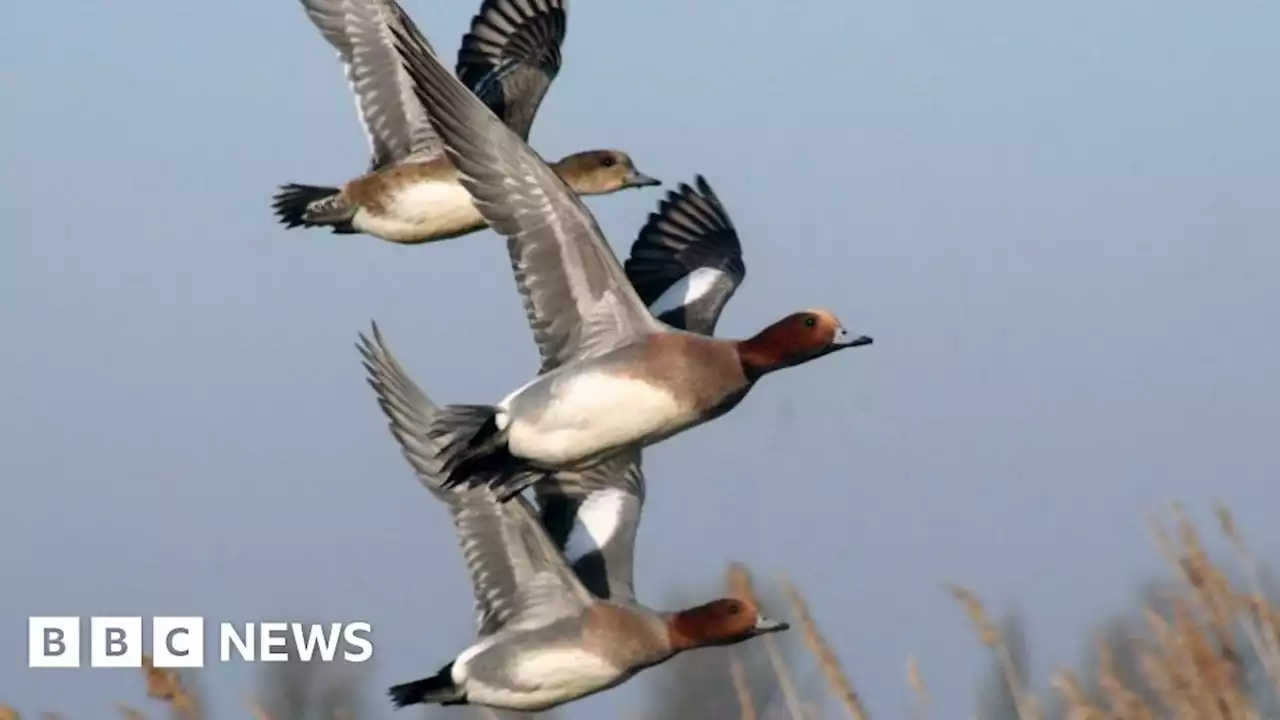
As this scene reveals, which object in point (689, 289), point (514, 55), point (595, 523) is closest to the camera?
point (595, 523)

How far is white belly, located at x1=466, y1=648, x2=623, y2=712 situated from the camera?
22.4ft

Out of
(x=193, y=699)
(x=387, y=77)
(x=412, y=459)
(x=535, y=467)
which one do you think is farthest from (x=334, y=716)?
(x=387, y=77)

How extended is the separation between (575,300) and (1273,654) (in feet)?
8.73

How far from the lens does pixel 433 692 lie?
23.2ft

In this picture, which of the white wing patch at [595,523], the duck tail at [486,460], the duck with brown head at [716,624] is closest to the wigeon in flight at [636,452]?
the white wing patch at [595,523]

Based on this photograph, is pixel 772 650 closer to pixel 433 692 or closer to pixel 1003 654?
pixel 1003 654

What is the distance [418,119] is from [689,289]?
158 cm

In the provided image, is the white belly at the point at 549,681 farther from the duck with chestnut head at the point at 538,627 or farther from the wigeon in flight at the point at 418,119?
the wigeon in flight at the point at 418,119

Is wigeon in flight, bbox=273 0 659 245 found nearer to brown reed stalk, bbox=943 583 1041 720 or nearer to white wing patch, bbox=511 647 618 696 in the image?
white wing patch, bbox=511 647 618 696

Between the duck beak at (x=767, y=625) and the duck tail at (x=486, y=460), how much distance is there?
2.96 ft

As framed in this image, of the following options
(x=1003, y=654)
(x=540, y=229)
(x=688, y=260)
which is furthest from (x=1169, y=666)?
(x=688, y=260)

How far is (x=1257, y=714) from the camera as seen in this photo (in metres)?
3.85

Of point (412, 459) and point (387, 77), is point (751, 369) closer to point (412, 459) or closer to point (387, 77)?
point (412, 459)

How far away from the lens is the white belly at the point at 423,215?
28.6ft
